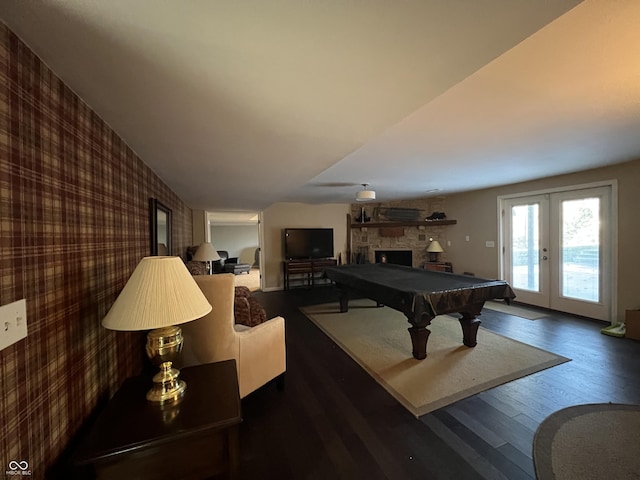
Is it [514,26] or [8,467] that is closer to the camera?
[8,467]

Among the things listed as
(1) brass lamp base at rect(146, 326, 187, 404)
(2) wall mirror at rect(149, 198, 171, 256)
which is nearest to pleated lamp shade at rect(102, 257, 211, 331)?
(1) brass lamp base at rect(146, 326, 187, 404)

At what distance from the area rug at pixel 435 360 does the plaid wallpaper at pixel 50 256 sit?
205cm

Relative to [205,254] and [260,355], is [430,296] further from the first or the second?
[205,254]

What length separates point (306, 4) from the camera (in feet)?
2.59

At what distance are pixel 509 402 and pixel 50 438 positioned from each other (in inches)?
109

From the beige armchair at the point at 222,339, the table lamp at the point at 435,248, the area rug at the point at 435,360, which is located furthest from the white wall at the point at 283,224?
the beige armchair at the point at 222,339

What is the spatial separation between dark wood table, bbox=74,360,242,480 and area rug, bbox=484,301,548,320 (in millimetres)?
4573

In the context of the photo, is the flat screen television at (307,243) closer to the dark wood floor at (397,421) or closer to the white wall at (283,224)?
the white wall at (283,224)

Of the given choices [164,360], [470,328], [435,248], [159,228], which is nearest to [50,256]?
[164,360]

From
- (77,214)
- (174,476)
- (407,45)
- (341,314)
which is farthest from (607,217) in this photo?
(77,214)

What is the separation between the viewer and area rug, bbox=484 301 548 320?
13.2 ft

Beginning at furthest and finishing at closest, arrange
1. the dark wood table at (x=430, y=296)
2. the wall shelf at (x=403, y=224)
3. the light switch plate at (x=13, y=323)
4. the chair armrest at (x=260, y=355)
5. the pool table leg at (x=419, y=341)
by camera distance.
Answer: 1. the wall shelf at (x=403, y=224)
2. the pool table leg at (x=419, y=341)
3. the dark wood table at (x=430, y=296)
4. the chair armrest at (x=260, y=355)
5. the light switch plate at (x=13, y=323)

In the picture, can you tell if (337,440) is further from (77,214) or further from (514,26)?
(514,26)

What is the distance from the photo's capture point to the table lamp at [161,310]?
1.06 meters
